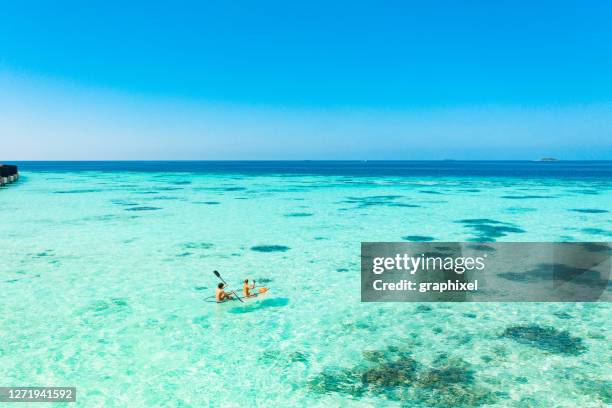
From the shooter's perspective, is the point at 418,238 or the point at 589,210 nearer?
the point at 418,238

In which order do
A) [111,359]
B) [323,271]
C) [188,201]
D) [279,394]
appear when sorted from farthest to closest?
[188,201]
[323,271]
[111,359]
[279,394]

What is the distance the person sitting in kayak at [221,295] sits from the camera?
12294 mm

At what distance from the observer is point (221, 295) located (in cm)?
1236

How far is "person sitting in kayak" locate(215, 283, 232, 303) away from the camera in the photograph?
1229cm

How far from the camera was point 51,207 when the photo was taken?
110 feet

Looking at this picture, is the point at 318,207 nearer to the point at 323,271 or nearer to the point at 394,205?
Result: the point at 394,205

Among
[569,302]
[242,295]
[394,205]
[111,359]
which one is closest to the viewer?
[111,359]

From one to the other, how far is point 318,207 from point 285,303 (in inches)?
874

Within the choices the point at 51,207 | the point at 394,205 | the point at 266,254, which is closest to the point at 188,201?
the point at 51,207

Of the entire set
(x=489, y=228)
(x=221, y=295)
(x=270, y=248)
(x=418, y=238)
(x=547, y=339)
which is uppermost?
(x=489, y=228)

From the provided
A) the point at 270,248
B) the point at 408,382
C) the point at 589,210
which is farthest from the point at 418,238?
the point at 589,210

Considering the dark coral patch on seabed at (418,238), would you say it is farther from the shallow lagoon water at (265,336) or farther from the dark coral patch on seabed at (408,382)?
the dark coral patch on seabed at (408,382)

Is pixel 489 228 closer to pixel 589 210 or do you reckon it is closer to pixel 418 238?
pixel 418 238

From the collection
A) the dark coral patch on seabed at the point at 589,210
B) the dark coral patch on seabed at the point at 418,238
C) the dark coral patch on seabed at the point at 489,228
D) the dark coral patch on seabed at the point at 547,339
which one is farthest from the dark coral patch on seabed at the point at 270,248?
the dark coral patch on seabed at the point at 589,210
